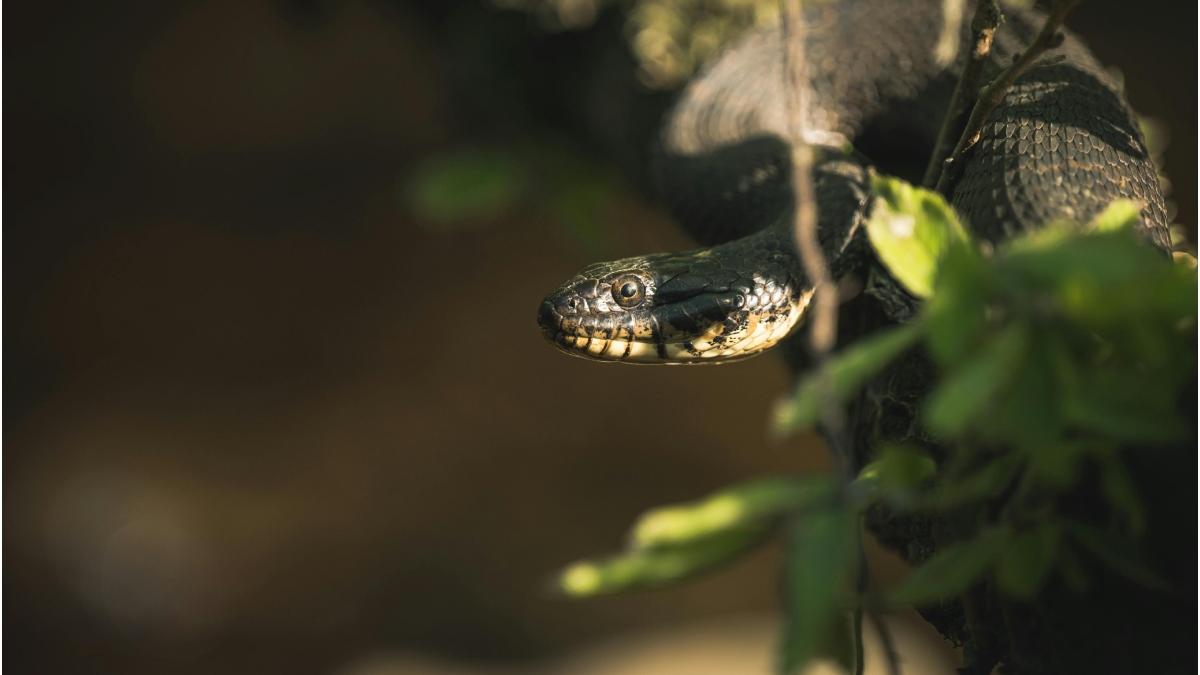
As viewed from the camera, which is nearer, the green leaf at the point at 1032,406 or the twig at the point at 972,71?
the green leaf at the point at 1032,406

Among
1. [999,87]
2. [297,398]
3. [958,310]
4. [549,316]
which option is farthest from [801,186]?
[297,398]

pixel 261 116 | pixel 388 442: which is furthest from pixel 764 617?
pixel 261 116

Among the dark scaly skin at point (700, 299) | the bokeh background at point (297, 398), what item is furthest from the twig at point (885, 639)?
the bokeh background at point (297, 398)

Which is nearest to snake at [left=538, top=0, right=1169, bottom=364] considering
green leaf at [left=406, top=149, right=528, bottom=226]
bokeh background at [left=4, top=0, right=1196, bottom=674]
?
green leaf at [left=406, top=149, right=528, bottom=226]

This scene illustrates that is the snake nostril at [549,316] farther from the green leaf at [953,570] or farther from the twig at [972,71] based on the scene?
the green leaf at [953,570]

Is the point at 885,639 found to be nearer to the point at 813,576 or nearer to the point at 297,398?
the point at 813,576

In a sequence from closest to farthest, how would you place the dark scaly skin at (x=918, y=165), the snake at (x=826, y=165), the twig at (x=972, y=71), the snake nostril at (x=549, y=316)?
the dark scaly skin at (x=918, y=165) → the twig at (x=972, y=71) → the snake at (x=826, y=165) → the snake nostril at (x=549, y=316)

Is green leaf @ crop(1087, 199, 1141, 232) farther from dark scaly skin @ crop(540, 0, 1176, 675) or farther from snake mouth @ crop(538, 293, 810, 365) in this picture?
snake mouth @ crop(538, 293, 810, 365)
